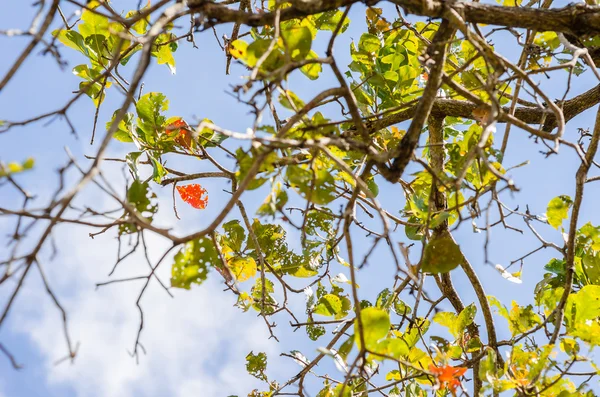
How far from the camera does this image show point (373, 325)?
0.93 metres

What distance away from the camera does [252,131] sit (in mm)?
843

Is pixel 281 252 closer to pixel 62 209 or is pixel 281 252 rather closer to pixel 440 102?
pixel 440 102

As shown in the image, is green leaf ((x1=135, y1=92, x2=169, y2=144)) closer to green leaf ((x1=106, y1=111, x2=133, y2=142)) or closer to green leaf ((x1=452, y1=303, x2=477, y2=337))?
green leaf ((x1=106, y1=111, x2=133, y2=142))

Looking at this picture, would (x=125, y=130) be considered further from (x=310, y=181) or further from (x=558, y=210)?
(x=558, y=210)

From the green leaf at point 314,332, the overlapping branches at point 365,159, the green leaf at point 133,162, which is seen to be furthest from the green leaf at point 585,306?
the green leaf at point 133,162

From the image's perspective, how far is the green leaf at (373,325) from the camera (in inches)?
36.6

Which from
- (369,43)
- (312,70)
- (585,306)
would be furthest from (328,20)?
(585,306)

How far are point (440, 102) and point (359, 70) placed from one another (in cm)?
29

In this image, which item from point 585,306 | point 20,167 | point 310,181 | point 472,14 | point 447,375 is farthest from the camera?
point 585,306

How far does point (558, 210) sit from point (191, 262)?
0.93 metres

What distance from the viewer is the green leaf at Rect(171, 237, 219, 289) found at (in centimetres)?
93

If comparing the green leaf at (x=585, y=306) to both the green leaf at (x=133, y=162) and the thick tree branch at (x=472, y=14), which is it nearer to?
the thick tree branch at (x=472, y=14)

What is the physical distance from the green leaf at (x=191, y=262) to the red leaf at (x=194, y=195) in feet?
3.00

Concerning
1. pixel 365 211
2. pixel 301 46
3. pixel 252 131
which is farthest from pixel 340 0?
pixel 365 211
